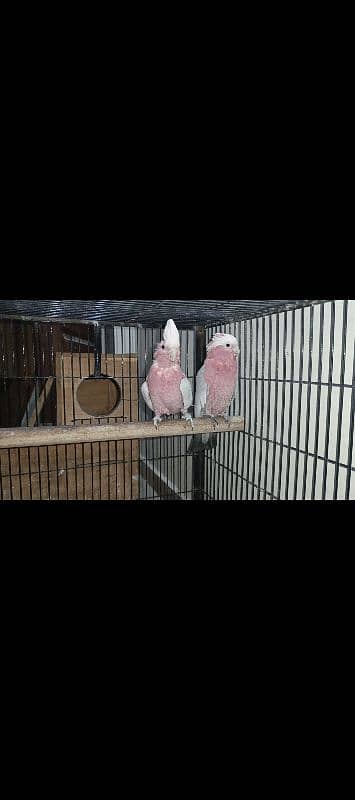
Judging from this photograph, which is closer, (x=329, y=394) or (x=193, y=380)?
(x=329, y=394)

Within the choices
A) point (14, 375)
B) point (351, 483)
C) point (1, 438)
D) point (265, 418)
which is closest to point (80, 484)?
point (14, 375)

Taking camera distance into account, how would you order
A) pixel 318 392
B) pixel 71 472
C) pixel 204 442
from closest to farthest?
1. pixel 318 392
2. pixel 204 442
3. pixel 71 472

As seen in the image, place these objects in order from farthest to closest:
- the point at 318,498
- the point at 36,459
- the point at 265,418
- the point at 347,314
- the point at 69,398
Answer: the point at 36,459, the point at 69,398, the point at 265,418, the point at 318,498, the point at 347,314

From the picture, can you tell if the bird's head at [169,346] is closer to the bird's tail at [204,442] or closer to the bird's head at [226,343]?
the bird's head at [226,343]

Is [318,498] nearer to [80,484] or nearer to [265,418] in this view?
[265,418]

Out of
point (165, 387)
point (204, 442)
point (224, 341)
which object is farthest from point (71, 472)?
point (224, 341)

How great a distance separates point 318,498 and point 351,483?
166 mm

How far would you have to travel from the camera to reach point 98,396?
2232 mm

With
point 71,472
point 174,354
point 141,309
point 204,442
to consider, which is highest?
point 141,309

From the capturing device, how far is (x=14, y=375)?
6.61 feet

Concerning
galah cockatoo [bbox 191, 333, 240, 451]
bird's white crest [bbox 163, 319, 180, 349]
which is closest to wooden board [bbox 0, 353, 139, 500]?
galah cockatoo [bbox 191, 333, 240, 451]

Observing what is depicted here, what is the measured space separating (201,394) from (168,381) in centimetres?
18

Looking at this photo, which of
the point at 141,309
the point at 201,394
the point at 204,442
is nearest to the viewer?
the point at 141,309

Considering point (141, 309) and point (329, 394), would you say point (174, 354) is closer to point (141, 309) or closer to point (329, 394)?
point (141, 309)
